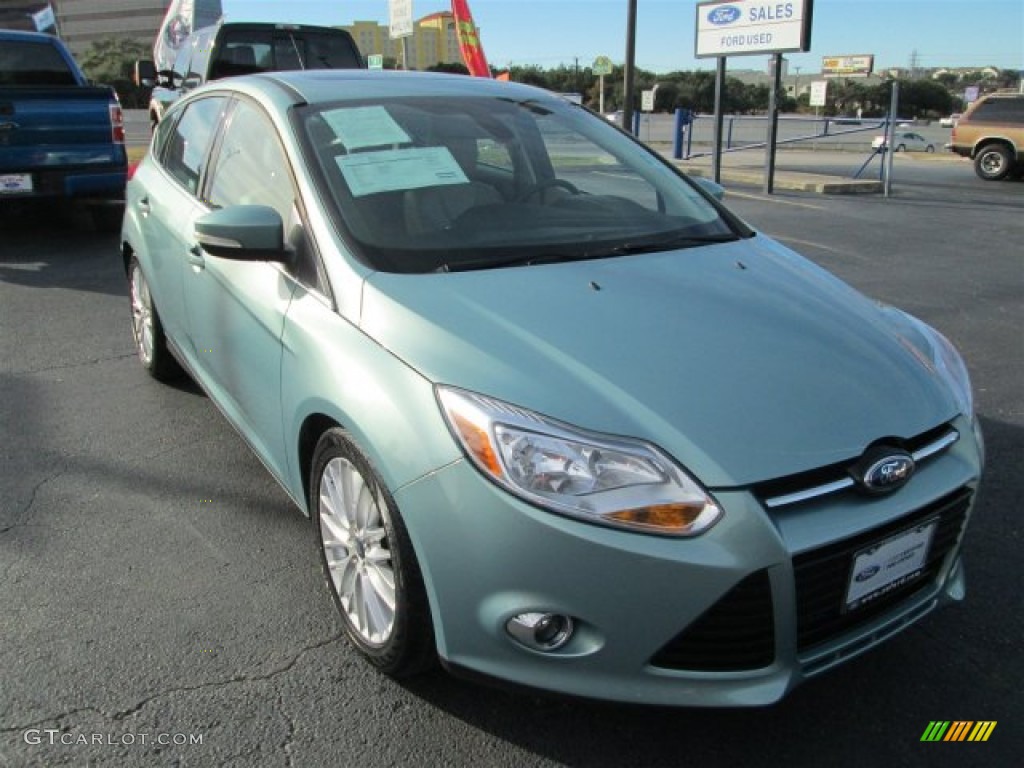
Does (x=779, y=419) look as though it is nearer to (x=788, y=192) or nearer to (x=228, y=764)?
(x=228, y=764)

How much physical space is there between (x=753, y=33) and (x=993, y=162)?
7.48 meters

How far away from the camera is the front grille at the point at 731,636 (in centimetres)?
185

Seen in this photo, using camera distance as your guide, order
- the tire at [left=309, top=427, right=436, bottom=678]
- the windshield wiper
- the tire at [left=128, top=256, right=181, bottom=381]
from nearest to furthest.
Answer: the tire at [left=309, top=427, right=436, bottom=678]
the windshield wiper
the tire at [left=128, top=256, right=181, bottom=381]

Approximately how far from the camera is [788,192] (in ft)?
45.7

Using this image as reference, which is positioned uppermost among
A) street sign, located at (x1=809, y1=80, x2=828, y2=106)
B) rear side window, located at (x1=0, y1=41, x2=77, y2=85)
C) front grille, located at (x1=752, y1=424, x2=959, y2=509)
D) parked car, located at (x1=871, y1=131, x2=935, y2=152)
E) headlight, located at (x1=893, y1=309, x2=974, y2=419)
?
street sign, located at (x1=809, y1=80, x2=828, y2=106)

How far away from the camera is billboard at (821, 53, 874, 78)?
212 feet

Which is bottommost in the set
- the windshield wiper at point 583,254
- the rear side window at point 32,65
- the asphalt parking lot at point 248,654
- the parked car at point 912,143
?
the asphalt parking lot at point 248,654

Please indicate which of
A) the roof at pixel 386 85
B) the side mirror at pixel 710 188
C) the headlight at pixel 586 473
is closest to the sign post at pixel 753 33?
the side mirror at pixel 710 188

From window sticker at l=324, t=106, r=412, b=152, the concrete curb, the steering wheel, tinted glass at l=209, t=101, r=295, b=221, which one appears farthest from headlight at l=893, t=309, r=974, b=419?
the concrete curb

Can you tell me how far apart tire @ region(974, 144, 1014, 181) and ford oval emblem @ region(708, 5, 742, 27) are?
Answer: 744 centimetres

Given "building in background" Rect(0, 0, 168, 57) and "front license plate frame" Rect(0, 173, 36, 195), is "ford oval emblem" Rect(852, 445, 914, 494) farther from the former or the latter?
"building in background" Rect(0, 0, 168, 57)

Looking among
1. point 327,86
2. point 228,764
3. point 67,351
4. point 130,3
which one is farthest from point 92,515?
point 130,3

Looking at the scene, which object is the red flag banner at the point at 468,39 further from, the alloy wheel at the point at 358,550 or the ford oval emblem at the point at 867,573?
the ford oval emblem at the point at 867,573

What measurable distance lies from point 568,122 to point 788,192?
11.3 m
